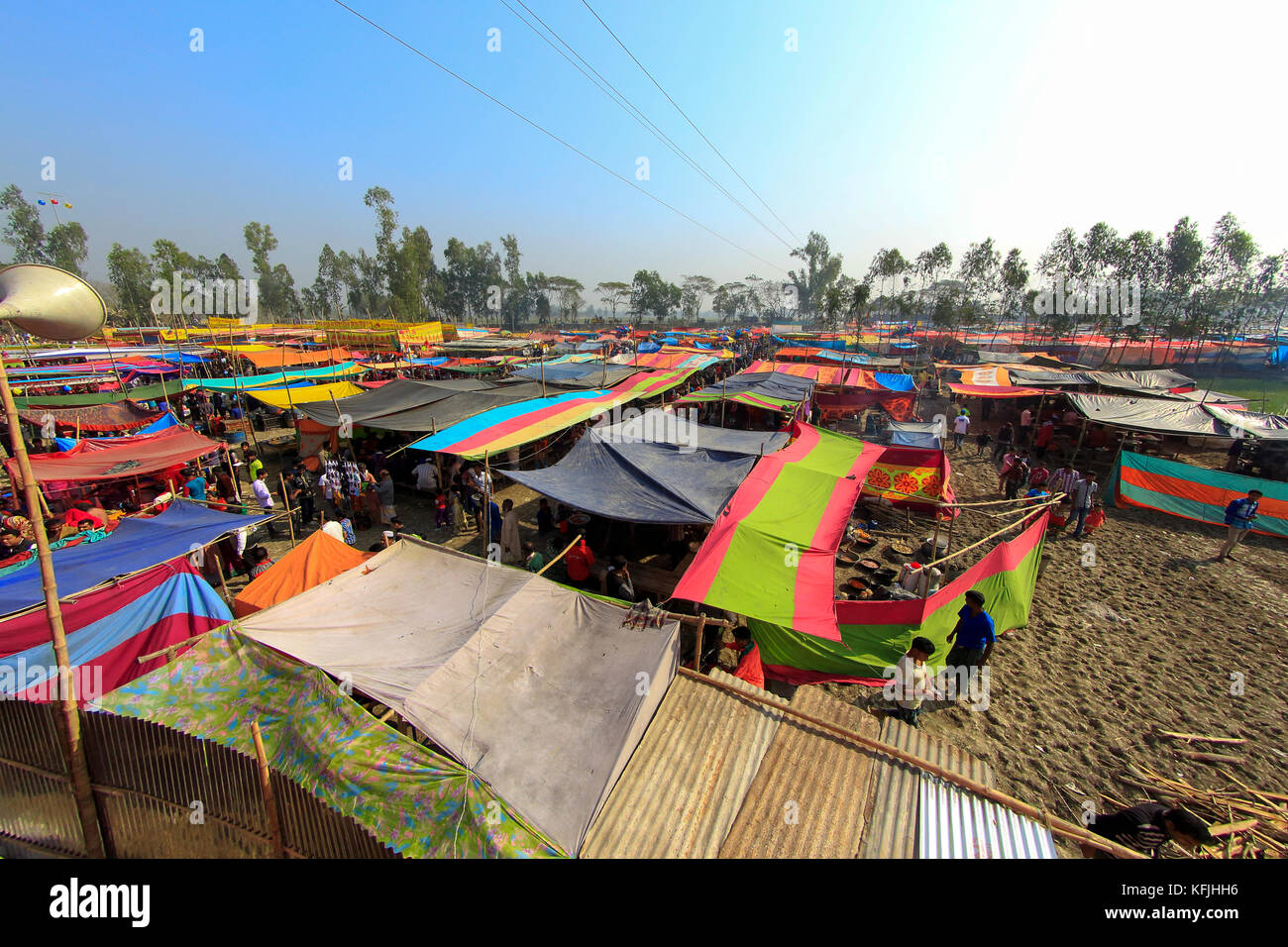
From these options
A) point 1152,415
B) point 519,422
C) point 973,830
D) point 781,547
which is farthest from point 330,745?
point 1152,415

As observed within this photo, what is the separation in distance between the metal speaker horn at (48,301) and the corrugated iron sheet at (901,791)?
5617mm

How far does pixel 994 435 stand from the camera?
1912 cm

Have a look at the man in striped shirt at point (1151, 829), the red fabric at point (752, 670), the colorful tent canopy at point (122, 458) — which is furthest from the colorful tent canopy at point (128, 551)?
the man in striped shirt at point (1151, 829)

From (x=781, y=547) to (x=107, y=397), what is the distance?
21512 millimetres

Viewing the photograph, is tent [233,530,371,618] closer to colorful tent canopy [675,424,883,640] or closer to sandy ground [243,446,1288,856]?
sandy ground [243,446,1288,856]

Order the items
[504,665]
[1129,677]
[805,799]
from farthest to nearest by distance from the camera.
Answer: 1. [1129,677]
2. [504,665]
3. [805,799]

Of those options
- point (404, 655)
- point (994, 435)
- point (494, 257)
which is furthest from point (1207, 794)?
point (494, 257)

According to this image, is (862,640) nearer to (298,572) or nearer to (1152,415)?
(298,572)

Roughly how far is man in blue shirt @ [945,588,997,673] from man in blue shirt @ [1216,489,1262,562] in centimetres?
845

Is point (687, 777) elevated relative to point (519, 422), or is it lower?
lower

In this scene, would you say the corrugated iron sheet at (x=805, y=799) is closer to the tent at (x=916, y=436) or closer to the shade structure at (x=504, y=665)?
the shade structure at (x=504, y=665)

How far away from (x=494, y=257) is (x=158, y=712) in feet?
293

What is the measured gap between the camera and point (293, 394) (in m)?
14.9

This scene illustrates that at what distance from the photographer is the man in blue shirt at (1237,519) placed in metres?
9.68
